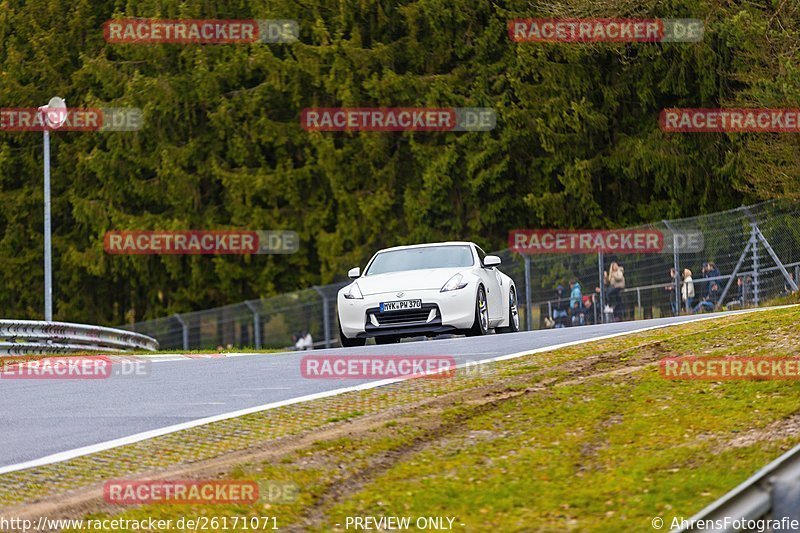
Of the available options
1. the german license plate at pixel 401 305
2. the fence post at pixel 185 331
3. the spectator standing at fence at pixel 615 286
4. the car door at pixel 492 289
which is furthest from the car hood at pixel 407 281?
the fence post at pixel 185 331

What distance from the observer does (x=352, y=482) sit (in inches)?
336

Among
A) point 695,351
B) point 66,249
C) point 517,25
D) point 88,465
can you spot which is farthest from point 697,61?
point 88,465

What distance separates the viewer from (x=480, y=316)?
20016 mm

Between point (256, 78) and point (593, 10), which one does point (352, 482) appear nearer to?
point (593, 10)

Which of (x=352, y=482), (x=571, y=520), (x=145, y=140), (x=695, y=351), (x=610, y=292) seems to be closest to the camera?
(x=571, y=520)

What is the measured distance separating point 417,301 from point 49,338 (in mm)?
8106

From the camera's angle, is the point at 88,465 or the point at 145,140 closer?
the point at 88,465

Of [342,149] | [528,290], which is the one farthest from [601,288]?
[342,149]

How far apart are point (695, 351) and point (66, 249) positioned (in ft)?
109
